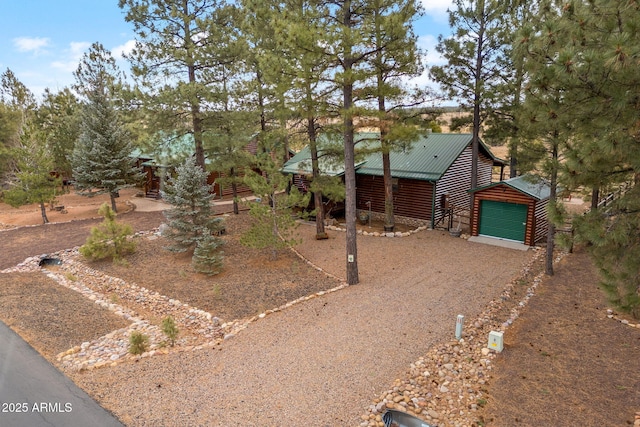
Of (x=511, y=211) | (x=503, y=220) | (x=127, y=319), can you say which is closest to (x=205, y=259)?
(x=127, y=319)

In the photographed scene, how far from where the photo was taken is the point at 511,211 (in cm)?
1560

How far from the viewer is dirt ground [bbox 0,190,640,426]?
606 cm

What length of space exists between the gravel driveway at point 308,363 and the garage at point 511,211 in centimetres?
458

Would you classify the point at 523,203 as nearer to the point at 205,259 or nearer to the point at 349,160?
the point at 349,160

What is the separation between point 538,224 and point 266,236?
448 inches

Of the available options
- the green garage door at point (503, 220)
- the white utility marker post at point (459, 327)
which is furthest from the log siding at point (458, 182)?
the white utility marker post at point (459, 327)

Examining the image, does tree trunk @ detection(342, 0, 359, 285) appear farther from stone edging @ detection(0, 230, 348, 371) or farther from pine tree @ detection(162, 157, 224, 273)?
pine tree @ detection(162, 157, 224, 273)

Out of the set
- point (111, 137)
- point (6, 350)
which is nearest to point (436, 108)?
point (6, 350)

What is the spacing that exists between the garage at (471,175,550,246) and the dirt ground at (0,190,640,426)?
1.94m

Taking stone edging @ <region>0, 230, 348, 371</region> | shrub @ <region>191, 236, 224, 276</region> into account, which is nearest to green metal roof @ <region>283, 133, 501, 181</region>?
shrub @ <region>191, 236, 224, 276</region>

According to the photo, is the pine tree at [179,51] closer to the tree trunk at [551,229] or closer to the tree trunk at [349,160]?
the tree trunk at [349,160]

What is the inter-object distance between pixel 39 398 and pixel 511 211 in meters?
16.0

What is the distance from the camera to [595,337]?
26.7 ft

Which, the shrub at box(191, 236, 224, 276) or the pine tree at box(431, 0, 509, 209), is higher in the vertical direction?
the pine tree at box(431, 0, 509, 209)
